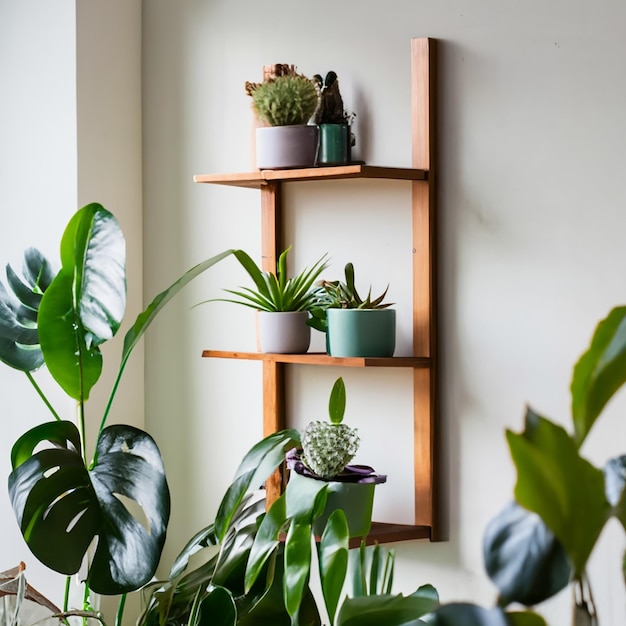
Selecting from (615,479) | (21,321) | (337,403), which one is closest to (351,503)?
(337,403)

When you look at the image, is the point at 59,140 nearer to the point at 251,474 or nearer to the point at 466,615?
the point at 251,474

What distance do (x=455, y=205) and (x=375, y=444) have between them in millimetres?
490

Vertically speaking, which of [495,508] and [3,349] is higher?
[3,349]

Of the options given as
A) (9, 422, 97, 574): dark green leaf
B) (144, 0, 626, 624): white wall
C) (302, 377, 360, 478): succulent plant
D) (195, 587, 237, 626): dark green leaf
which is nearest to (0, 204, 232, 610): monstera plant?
(9, 422, 97, 574): dark green leaf

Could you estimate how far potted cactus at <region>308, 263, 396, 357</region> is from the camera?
1631 millimetres

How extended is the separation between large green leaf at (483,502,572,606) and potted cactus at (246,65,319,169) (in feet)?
4.07

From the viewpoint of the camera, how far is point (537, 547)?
542 mm

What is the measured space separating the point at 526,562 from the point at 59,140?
5.36ft

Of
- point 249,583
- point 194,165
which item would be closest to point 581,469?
point 249,583

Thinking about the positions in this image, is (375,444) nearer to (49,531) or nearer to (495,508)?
(495,508)

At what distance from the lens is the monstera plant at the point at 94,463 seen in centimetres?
138

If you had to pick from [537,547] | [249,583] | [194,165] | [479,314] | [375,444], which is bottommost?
[249,583]

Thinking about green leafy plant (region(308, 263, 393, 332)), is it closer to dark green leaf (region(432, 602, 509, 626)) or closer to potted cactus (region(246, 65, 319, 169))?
potted cactus (region(246, 65, 319, 169))

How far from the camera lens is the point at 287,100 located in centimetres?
169
